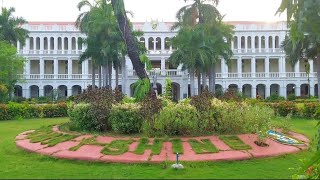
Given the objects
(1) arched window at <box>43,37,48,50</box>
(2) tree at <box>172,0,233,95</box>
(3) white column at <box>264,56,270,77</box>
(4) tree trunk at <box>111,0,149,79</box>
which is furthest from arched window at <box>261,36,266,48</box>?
(4) tree trunk at <box>111,0,149,79</box>

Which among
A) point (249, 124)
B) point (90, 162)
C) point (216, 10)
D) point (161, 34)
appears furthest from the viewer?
point (161, 34)

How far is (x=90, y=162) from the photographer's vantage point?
8.59m

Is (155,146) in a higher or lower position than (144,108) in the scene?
lower

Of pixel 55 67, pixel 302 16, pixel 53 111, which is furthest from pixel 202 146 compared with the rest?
pixel 55 67

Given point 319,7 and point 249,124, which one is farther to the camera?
point 249,124

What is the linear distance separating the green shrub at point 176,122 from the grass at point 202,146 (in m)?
0.86

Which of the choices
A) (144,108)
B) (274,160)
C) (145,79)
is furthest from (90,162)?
(145,79)

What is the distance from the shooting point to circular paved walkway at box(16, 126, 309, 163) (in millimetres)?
8680

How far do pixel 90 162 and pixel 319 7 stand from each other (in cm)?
689

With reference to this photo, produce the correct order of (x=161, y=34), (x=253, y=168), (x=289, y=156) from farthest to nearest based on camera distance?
(x=161, y=34) < (x=289, y=156) < (x=253, y=168)

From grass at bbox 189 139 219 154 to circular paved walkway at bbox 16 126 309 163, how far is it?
0.35ft

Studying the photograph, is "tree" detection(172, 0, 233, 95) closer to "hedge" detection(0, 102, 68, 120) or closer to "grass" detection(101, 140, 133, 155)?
"hedge" detection(0, 102, 68, 120)

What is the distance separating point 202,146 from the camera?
976 centimetres

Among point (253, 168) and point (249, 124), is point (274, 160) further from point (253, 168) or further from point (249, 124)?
point (249, 124)
